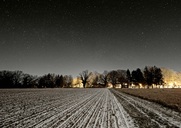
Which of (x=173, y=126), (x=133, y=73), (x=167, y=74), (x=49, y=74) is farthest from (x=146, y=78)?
(x=173, y=126)

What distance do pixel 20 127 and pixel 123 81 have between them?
346 ft

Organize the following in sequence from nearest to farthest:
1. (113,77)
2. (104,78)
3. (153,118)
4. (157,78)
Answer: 1. (153,118)
2. (157,78)
3. (113,77)
4. (104,78)

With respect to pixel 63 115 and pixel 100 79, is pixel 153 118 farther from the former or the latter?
pixel 100 79

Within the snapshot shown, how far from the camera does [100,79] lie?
5089 inches

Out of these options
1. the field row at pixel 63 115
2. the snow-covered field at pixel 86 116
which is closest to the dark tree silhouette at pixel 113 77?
the field row at pixel 63 115

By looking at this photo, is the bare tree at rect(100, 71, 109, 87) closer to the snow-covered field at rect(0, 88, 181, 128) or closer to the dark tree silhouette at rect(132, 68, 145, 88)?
the dark tree silhouette at rect(132, 68, 145, 88)

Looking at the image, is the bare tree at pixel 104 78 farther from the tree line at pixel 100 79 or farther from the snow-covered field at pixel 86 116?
the snow-covered field at pixel 86 116

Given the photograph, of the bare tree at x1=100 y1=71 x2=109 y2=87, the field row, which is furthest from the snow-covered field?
the bare tree at x1=100 y1=71 x2=109 y2=87

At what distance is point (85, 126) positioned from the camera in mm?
6770

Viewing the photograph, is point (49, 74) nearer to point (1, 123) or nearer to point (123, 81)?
point (123, 81)

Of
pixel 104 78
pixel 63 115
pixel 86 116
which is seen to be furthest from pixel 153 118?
pixel 104 78

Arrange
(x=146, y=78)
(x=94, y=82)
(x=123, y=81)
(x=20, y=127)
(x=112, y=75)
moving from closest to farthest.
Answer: (x=20, y=127)
(x=146, y=78)
(x=123, y=81)
(x=112, y=75)
(x=94, y=82)

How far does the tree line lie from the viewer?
9512cm

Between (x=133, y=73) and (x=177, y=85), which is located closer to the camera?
(x=133, y=73)
